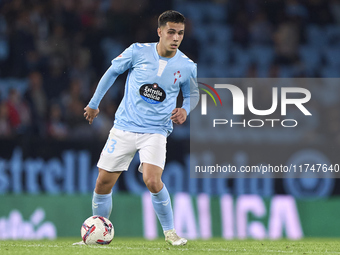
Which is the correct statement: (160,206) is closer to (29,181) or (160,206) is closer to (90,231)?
(90,231)

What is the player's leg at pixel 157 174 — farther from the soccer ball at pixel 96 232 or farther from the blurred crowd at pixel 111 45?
the blurred crowd at pixel 111 45

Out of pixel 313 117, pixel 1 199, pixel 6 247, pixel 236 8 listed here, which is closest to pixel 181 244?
pixel 6 247

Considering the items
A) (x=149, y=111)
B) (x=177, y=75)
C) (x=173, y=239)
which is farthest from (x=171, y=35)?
(x=173, y=239)

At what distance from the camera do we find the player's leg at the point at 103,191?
5.42 metres

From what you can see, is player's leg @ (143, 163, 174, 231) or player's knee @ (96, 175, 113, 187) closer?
player's leg @ (143, 163, 174, 231)

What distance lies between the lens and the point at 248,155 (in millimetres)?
8906

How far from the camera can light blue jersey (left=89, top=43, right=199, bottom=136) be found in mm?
5410

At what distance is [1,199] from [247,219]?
10.4 feet

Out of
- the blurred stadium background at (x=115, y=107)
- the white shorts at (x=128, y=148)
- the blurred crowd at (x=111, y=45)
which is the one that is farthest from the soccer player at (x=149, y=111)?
the blurred crowd at (x=111, y=45)

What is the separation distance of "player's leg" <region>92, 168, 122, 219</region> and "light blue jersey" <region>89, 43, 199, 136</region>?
0.42 metres

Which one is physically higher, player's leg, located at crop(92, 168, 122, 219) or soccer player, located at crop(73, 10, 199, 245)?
soccer player, located at crop(73, 10, 199, 245)

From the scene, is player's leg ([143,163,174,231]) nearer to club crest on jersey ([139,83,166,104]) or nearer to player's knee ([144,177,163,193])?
player's knee ([144,177,163,193])

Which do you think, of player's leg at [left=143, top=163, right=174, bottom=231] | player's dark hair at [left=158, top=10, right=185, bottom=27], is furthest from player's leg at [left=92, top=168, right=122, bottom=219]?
player's dark hair at [left=158, top=10, right=185, bottom=27]

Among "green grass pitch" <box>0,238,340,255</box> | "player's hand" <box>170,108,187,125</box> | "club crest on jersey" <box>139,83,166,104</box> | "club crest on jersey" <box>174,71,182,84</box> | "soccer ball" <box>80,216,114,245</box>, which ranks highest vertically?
"club crest on jersey" <box>174,71,182,84</box>
